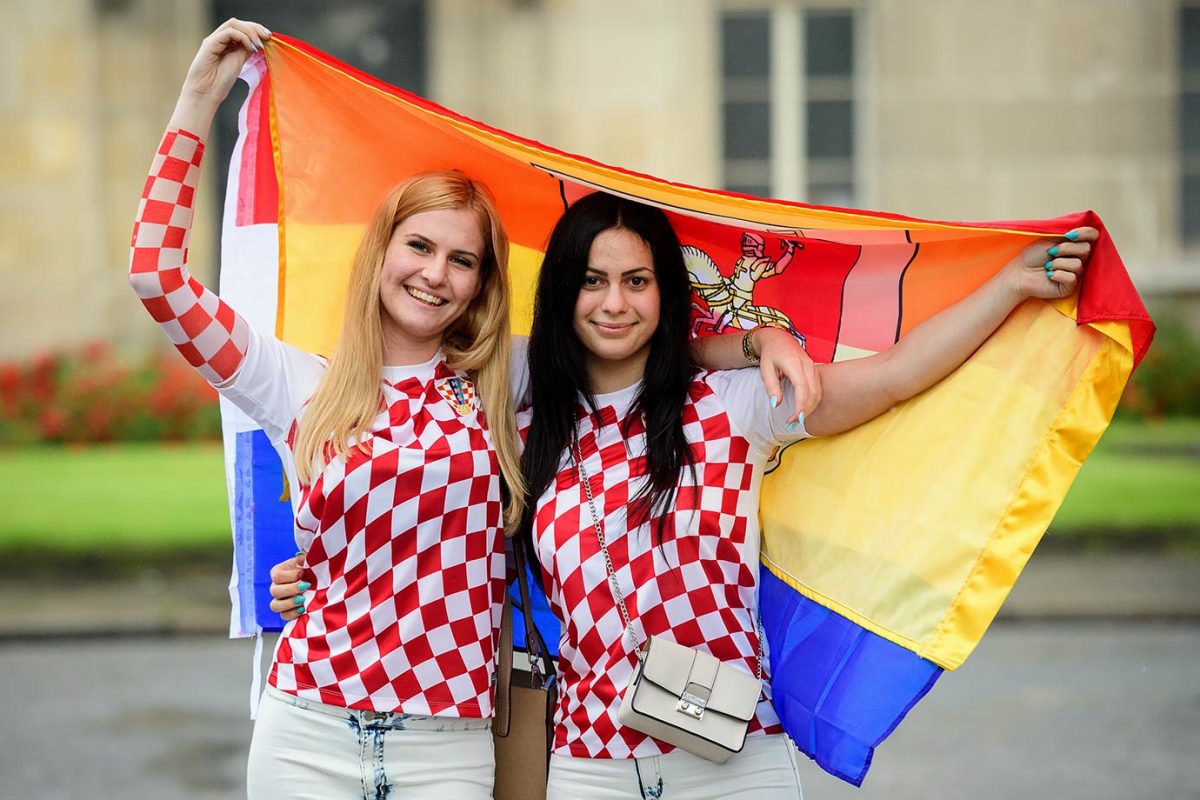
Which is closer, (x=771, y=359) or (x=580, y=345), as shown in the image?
(x=771, y=359)

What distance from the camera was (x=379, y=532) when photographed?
2.52 metres

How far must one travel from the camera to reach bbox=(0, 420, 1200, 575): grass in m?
9.37

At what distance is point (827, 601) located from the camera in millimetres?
2766

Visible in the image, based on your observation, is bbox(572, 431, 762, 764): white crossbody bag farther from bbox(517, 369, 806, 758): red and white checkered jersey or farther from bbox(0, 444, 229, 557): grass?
bbox(0, 444, 229, 557): grass

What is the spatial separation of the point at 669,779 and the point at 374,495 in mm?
783

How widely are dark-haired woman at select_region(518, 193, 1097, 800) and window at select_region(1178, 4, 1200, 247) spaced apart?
932 cm

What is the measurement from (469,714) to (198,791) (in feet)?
11.3

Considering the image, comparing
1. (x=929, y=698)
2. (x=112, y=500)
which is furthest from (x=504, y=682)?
(x=112, y=500)

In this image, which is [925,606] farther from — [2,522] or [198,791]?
[2,522]

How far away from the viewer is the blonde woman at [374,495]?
2512 millimetres

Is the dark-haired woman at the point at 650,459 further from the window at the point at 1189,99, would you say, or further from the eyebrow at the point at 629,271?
the window at the point at 1189,99

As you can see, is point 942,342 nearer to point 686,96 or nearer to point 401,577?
point 401,577

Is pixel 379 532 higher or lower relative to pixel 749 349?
lower

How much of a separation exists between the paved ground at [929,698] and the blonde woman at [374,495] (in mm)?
3256
